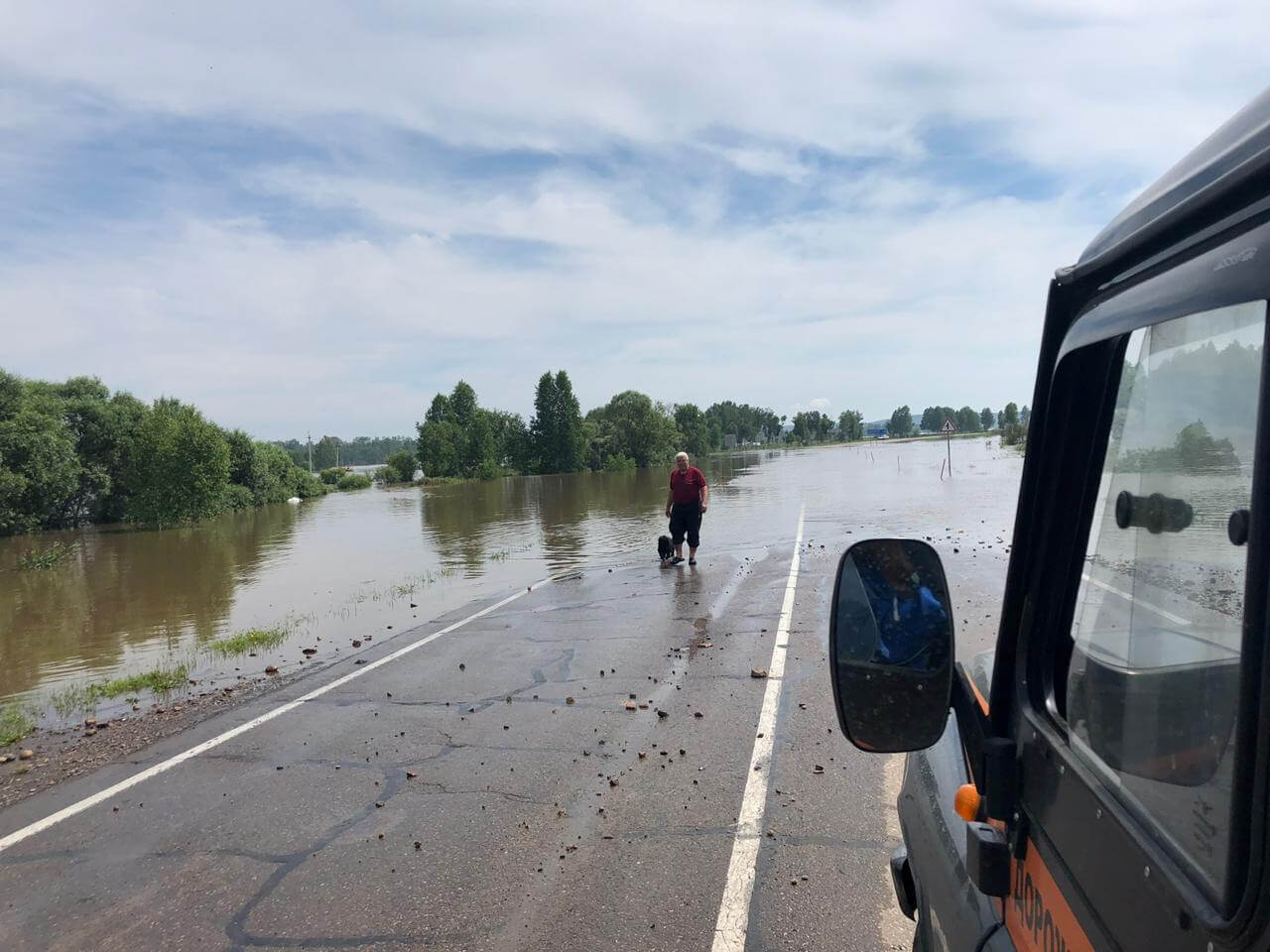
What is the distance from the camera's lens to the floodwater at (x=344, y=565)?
11.6 metres

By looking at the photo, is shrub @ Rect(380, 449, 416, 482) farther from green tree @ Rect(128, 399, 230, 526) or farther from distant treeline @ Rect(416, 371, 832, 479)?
green tree @ Rect(128, 399, 230, 526)

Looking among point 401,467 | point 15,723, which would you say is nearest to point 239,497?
point 401,467

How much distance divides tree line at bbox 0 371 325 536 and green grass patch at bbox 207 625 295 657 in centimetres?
3146

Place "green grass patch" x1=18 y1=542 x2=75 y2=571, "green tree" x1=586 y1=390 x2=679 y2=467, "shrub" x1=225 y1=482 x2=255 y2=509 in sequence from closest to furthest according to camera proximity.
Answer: "green grass patch" x1=18 y1=542 x2=75 y2=571, "shrub" x1=225 y1=482 x2=255 y2=509, "green tree" x1=586 y1=390 x2=679 y2=467

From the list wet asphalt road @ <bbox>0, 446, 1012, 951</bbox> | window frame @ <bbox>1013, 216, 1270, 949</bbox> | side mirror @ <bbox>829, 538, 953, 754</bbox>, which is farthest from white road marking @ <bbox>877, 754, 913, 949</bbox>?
window frame @ <bbox>1013, 216, 1270, 949</bbox>

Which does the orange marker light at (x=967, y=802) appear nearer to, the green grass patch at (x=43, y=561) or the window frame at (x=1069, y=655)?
the window frame at (x=1069, y=655)

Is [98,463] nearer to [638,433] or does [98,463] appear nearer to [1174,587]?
[1174,587]

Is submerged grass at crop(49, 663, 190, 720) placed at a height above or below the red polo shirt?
below

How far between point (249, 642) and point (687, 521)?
7352 millimetres

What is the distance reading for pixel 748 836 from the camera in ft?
14.8

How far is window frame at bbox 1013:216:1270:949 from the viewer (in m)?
0.98

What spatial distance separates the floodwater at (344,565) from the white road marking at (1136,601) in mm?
9684

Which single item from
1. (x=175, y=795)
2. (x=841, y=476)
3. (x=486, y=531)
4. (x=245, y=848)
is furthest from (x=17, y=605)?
(x=841, y=476)

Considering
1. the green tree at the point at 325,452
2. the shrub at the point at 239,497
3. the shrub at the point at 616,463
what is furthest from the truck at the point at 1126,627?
the green tree at the point at 325,452
